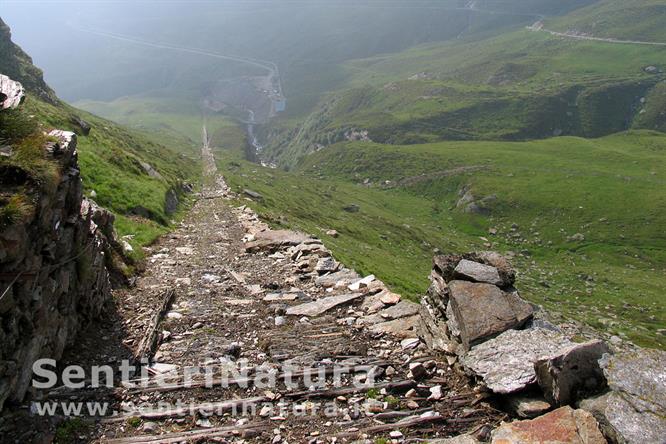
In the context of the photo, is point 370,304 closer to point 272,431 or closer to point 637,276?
point 272,431

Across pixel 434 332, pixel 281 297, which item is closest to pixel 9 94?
pixel 281 297

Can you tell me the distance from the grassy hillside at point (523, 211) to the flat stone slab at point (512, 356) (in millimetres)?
23978

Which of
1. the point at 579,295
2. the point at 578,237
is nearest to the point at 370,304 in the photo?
the point at 579,295

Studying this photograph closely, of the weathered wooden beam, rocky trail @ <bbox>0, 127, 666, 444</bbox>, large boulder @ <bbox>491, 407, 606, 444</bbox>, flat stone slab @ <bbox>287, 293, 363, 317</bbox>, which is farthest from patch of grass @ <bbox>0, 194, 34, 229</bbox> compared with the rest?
large boulder @ <bbox>491, 407, 606, 444</bbox>

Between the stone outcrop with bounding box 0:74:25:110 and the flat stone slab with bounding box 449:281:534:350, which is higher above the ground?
the stone outcrop with bounding box 0:74:25:110

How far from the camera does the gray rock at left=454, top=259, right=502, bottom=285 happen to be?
1395cm

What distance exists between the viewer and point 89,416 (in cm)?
1034

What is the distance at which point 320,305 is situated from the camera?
17531 millimetres

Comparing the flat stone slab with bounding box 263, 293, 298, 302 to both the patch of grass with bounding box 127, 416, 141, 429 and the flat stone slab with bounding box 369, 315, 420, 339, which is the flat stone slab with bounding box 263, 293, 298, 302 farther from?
the patch of grass with bounding box 127, 416, 141, 429

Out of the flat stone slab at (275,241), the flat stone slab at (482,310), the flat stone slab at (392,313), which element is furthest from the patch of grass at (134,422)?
the flat stone slab at (275,241)

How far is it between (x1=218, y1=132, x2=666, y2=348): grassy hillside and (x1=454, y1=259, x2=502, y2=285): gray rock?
2111 cm

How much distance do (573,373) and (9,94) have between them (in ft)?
52.0

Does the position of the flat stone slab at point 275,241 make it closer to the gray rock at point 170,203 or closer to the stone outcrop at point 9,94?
the gray rock at point 170,203

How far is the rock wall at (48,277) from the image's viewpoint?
9.55 meters
